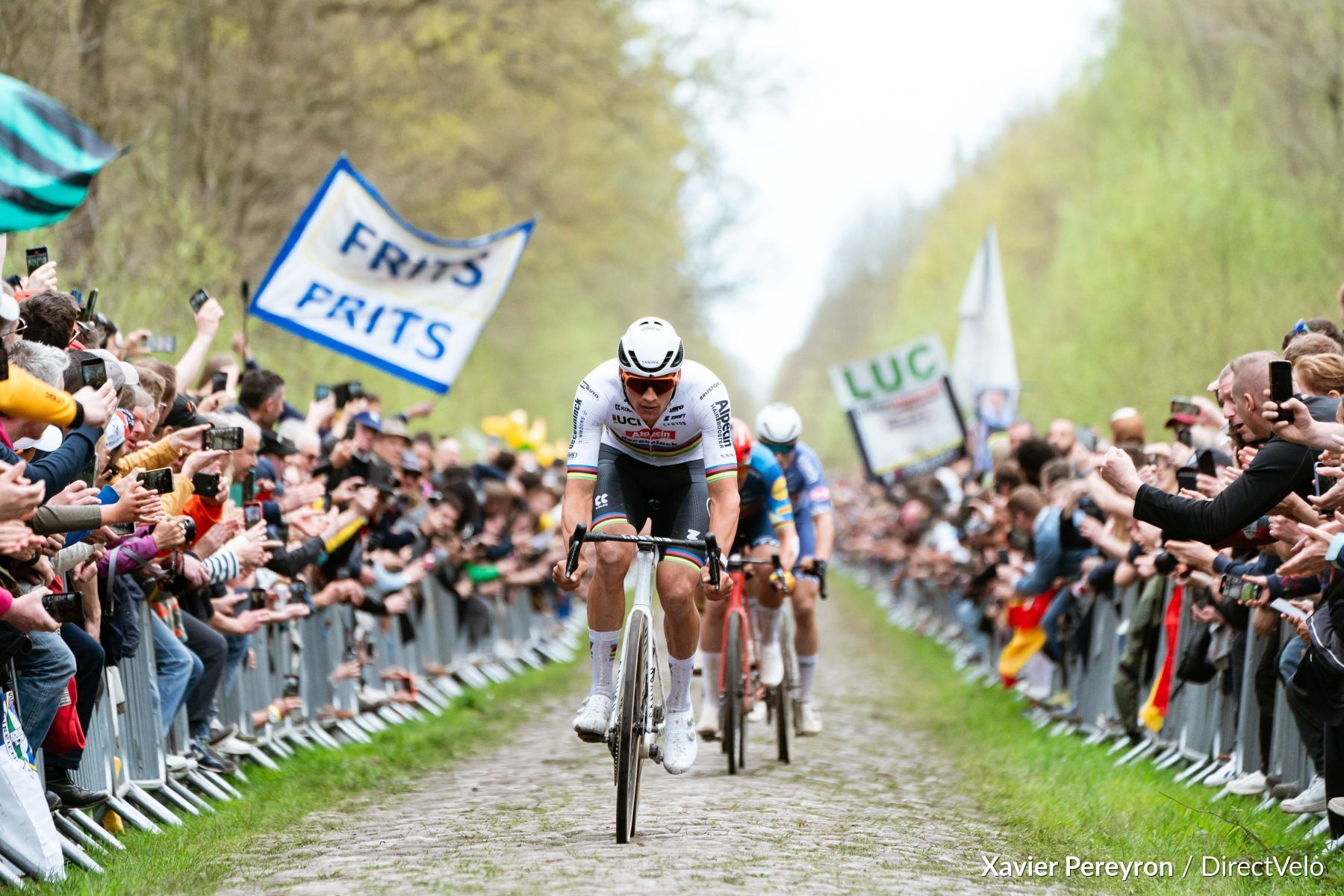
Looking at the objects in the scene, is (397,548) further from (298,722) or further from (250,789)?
(250,789)

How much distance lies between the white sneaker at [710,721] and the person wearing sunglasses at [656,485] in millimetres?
2735

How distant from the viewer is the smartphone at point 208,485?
923 centimetres

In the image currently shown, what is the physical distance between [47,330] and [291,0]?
57.6 ft

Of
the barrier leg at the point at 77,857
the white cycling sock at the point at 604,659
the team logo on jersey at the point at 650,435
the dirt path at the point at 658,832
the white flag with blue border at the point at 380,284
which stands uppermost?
the white flag with blue border at the point at 380,284

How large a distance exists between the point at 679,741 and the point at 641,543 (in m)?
1.18

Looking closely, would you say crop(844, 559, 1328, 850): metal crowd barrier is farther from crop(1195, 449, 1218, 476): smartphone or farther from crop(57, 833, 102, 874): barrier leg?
crop(57, 833, 102, 874): barrier leg

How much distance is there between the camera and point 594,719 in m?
8.96

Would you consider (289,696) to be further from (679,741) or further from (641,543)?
(641,543)

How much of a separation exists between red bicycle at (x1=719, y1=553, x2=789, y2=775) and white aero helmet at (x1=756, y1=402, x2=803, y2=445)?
972 mm

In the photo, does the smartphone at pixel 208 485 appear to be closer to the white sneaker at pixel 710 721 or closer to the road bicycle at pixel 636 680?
the road bicycle at pixel 636 680

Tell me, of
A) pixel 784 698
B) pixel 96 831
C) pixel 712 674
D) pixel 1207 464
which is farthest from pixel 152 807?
pixel 1207 464

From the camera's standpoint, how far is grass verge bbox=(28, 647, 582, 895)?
25.8ft

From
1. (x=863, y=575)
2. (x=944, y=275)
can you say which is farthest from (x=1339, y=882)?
(x=944, y=275)

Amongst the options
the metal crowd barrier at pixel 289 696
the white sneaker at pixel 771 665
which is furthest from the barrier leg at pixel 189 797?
the white sneaker at pixel 771 665
